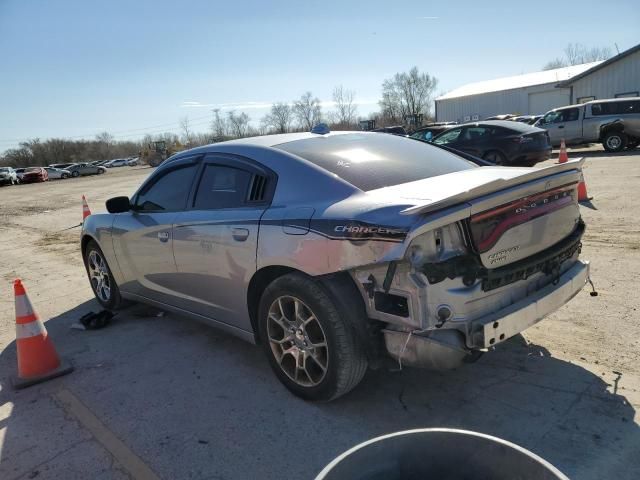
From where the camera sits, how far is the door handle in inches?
130

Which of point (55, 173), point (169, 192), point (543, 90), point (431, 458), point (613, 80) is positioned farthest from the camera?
point (55, 173)

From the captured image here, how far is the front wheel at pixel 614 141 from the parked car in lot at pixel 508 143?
5.99m

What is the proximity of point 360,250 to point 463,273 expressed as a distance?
534 millimetres

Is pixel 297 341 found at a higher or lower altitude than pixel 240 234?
lower

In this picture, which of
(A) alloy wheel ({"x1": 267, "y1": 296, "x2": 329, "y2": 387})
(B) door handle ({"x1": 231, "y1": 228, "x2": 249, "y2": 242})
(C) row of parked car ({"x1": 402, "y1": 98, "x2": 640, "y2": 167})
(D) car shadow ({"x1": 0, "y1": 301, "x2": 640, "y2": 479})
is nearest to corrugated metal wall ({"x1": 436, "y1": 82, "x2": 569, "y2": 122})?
(C) row of parked car ({"x1": 402, "y1": 98, "x2": 640, "y2": 167})

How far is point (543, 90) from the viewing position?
1759 inches

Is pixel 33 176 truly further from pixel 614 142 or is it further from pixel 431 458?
pixel 431 458

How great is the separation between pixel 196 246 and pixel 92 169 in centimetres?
5804

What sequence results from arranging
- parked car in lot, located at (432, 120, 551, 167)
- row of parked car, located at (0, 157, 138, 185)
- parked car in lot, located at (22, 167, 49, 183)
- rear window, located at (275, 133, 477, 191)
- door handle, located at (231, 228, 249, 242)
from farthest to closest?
1. parked car in lot, located at (22, 167, 49, 183)
2. row of parked car, located at (0, 157, 138, 185)
3. parked car in lot, located at (432, 120, 551, 167)
4. door handle, located at (231, 228, 249, 242)
5. rear window, located at (275, 133, 477, 191)

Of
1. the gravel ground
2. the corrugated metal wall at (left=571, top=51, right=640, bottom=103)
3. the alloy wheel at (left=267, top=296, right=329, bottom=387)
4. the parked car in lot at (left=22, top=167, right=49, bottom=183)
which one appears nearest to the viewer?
the gravel ground

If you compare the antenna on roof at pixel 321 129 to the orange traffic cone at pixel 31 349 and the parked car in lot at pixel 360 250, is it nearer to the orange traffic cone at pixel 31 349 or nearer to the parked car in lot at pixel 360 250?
the parked car in lot at pixel 360 250

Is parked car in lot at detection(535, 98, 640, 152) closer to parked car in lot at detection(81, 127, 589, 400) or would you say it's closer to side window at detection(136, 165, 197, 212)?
parked car in lot at detection(81, 127, 589, 400)

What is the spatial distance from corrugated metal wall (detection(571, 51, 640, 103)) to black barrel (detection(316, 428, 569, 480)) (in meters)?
36.6

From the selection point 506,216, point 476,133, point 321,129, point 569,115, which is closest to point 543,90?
point 569,115
